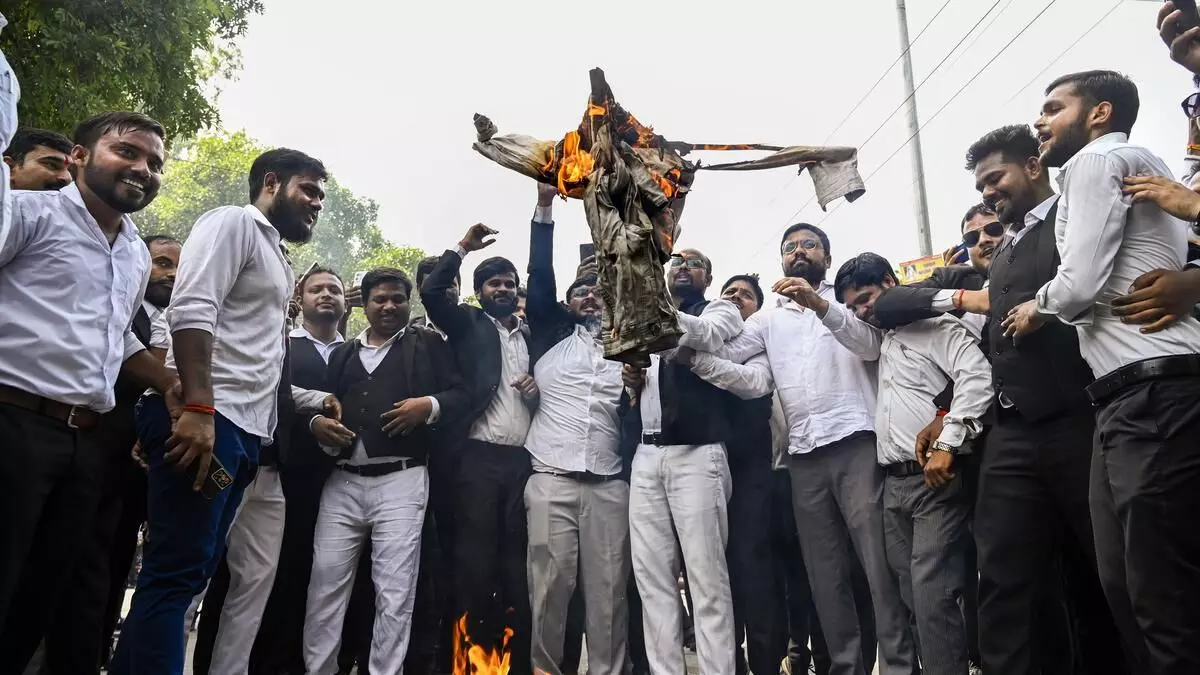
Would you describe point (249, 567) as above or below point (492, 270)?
below

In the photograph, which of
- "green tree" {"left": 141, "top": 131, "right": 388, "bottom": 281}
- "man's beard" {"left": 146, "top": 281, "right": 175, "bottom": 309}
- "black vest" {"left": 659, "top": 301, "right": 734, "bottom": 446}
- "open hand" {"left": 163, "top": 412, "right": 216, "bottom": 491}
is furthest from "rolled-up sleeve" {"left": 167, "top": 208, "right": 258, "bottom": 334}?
"green tree" {"left": 141, "top": 131, "right": 388, "bottom": 281}

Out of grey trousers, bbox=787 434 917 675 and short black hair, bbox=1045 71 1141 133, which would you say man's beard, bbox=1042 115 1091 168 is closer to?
short black hair, bbox=1045 71 1141 133

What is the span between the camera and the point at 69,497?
326cm

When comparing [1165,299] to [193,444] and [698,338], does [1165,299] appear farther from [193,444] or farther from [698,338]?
[193,444]

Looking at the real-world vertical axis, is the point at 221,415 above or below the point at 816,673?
above

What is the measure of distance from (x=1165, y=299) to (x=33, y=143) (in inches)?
214

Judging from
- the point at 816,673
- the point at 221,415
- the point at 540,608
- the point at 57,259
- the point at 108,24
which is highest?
the point at 108,24

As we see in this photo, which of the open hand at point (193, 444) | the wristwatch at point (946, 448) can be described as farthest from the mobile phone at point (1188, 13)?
the open hand at point (193, 444)

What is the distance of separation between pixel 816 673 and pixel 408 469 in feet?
10.2

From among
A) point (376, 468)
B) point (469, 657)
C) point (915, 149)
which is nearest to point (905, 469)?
point (469, 657)

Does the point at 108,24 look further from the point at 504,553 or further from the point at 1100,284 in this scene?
the point at 1100,284

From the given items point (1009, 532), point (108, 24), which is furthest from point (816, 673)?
point (108, 24)

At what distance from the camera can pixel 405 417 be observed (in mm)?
5293

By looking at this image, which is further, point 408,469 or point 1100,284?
point 408,469
